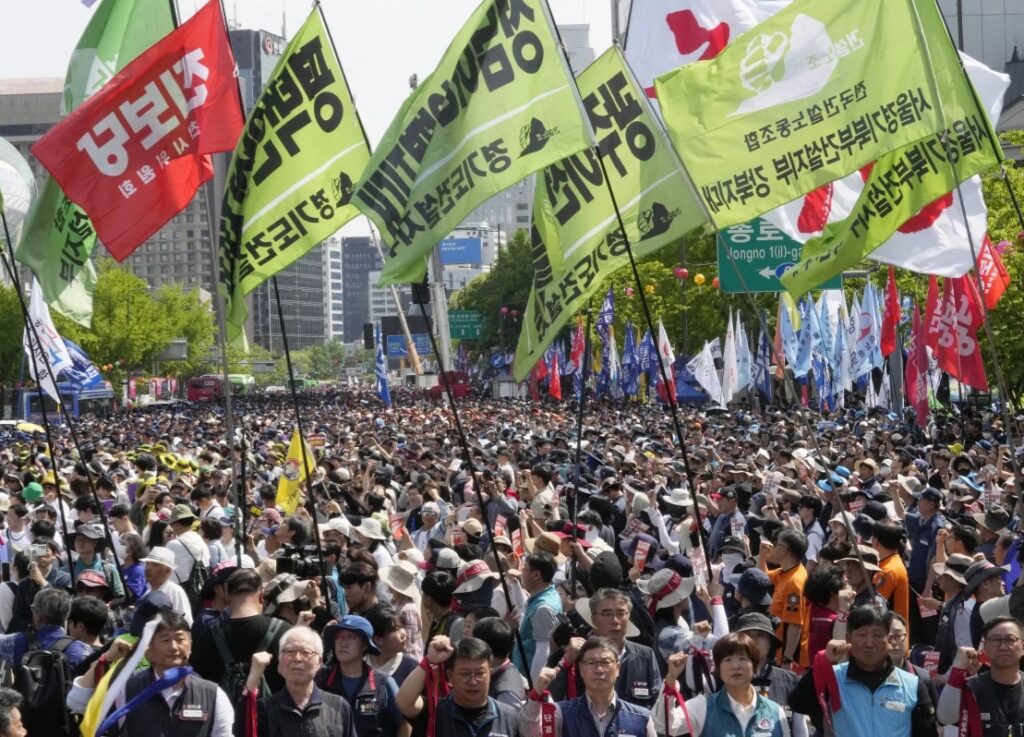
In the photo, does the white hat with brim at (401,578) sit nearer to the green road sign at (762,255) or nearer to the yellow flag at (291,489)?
the yellow flag at (291,489)

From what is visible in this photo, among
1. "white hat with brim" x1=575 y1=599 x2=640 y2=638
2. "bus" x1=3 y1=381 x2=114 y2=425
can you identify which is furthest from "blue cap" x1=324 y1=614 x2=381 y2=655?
"bus" x1=3 y1=381 x2=114 y2=425

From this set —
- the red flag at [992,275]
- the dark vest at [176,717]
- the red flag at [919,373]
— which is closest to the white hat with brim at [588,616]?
the dark vest at [176,717]

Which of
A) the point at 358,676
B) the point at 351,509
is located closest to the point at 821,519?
the point at 351,509

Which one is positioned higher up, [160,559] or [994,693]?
[160,559]

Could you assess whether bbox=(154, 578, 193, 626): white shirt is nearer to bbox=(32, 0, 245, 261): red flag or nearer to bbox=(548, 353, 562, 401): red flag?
bbox=(32, 0, 245, 261): red flag

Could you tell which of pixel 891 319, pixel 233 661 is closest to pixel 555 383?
pixel 891 319

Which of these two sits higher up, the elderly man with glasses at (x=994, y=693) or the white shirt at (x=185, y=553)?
the white shirt at (x=185, y=553)

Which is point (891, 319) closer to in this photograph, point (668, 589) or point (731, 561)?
point (731, 561)

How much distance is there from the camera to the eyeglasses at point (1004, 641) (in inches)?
252

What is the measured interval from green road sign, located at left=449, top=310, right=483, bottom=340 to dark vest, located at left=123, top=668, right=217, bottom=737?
96235 mm

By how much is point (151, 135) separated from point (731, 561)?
181 inches

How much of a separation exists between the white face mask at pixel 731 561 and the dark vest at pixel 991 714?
4.17 m

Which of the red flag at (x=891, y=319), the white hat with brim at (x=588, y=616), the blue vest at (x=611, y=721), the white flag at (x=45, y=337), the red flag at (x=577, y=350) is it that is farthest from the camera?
the red flag at (x=577, y=350)

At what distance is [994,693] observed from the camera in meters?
6.45
